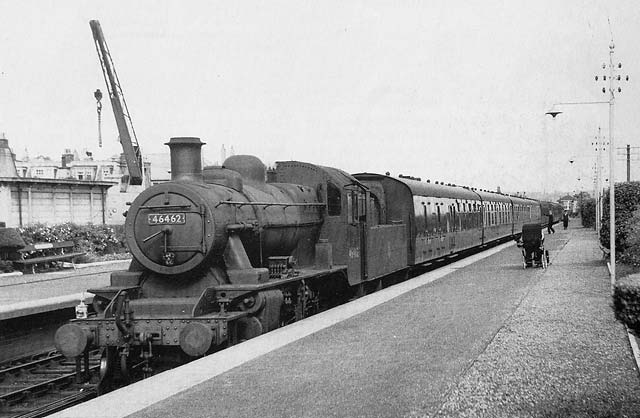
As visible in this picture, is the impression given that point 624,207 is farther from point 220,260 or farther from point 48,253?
point 48,253

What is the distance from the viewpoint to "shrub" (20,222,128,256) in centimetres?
2752

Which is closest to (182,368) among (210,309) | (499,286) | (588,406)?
(210,309)

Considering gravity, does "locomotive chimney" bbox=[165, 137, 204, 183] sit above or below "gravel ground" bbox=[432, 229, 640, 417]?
above

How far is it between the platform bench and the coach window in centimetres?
1477

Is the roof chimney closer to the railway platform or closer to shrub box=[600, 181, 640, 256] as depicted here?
the railway platform

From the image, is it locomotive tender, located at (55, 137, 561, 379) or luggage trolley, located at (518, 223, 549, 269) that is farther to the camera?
luggage trolley, located at (518, 223, 549, 269)

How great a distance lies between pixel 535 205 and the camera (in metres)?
63.5

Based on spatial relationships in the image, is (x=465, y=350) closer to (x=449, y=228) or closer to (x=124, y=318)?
(x=124, y=318)

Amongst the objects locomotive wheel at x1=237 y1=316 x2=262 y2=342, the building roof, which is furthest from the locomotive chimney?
the building roof

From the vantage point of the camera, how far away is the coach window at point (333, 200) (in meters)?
15.0

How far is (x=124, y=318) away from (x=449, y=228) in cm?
1888

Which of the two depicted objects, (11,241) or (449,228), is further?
(449,228)

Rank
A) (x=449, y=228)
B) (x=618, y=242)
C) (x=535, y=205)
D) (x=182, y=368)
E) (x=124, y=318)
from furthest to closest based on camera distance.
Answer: (x=535, y=205), (x=449, y=228), (x=618, y=242), (x=124, y=318), (x=182, y=368)

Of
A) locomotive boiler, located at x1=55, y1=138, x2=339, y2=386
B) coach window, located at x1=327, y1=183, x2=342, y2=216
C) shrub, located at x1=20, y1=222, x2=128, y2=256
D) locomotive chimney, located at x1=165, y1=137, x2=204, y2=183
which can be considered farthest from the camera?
shrub, located at x1=20, y1=222, x2=128, y2=256
